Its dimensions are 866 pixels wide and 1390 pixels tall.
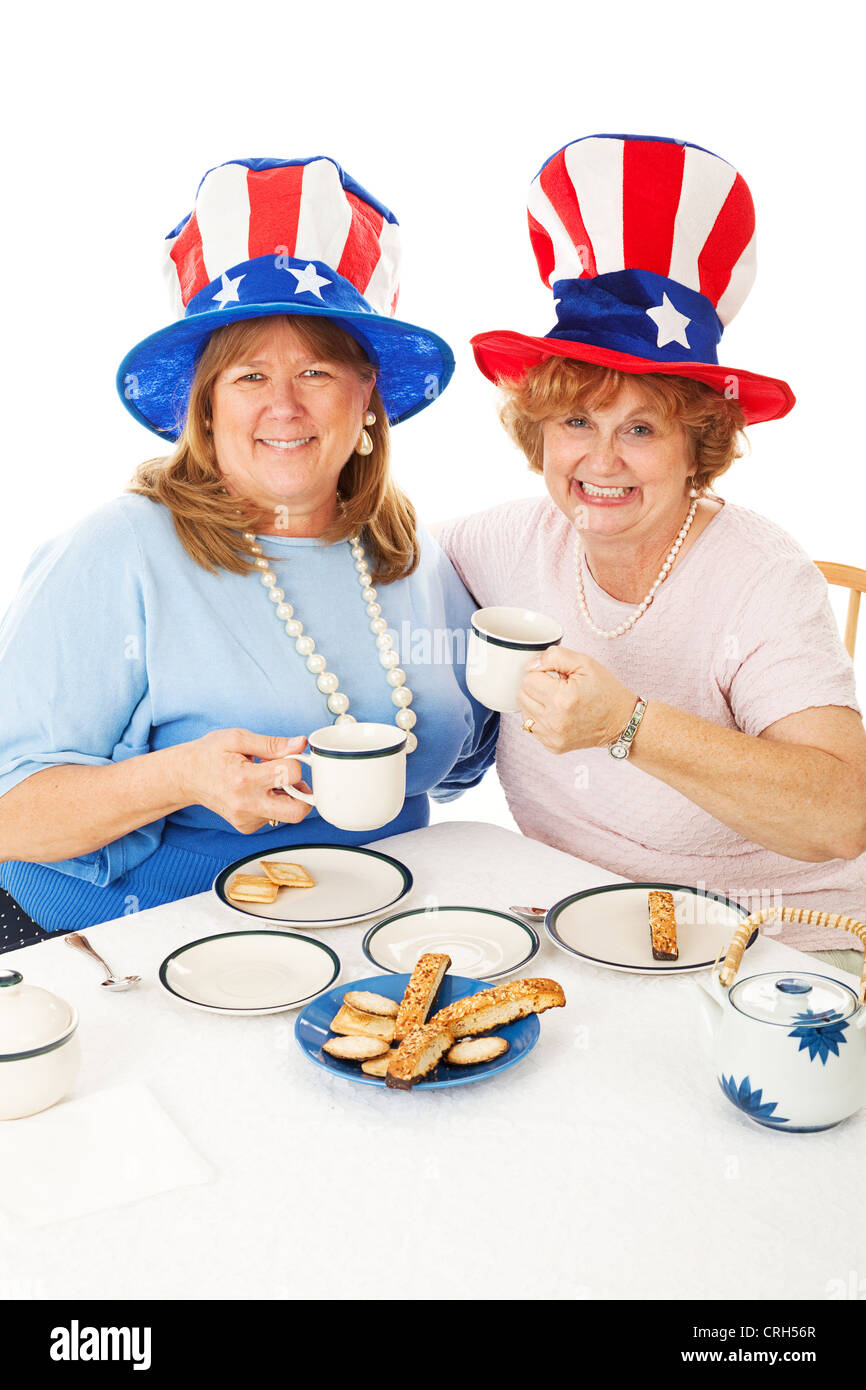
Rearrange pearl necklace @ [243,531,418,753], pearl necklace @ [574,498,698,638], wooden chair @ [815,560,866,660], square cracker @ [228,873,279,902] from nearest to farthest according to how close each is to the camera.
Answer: square cracker @ [228,873,279,902] → pearl necklace @ [243,531,418,753] → pearl necklace @ [574,498,698,638] → wooden chair @ [815,560,866,660]

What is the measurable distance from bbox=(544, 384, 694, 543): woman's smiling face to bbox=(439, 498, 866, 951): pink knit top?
0.11m

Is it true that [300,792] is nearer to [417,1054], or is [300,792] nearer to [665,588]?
[417,1054]

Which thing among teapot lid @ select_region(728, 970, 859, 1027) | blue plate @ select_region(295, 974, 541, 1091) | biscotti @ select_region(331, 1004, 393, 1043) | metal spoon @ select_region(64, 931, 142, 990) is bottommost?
metal spoon @ select_region(64, 931, 142, 990)

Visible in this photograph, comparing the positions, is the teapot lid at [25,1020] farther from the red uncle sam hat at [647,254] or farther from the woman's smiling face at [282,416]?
the red uncle sam hat at [647,254]

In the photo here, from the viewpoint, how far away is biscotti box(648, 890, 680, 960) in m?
1.31

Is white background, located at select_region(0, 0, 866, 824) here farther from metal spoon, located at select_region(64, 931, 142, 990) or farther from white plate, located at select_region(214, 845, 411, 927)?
metal spoon, located at select_region(64, 931, 142, 990)

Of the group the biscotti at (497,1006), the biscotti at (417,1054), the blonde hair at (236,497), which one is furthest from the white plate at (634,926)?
the blonde hair at (236,497)

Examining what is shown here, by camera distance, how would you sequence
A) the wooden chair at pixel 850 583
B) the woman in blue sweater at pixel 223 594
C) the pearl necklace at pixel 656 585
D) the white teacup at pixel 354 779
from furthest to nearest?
1. the wooden chair at pixel 850 583
2. the pearl necklace at pixel 656 585
3. the woman in blue sweater at pixel 223 594
4. the white teacup at pixel 354 779

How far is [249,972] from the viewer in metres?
1.30

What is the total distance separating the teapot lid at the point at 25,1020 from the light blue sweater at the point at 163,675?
0.56 m

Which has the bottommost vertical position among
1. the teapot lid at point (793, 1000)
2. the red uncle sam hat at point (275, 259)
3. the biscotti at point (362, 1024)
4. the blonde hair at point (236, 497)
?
the biscotti at point (362, 1024)

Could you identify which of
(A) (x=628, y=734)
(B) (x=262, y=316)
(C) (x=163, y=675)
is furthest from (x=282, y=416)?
(A) (x=628, y=734)

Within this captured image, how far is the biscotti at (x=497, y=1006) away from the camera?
1139 millimetres

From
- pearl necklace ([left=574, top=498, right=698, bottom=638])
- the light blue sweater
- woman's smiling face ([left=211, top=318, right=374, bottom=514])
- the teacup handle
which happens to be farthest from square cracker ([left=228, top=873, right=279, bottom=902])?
pearl necklace ([left=574, top=498, right=698, bottom=638])
